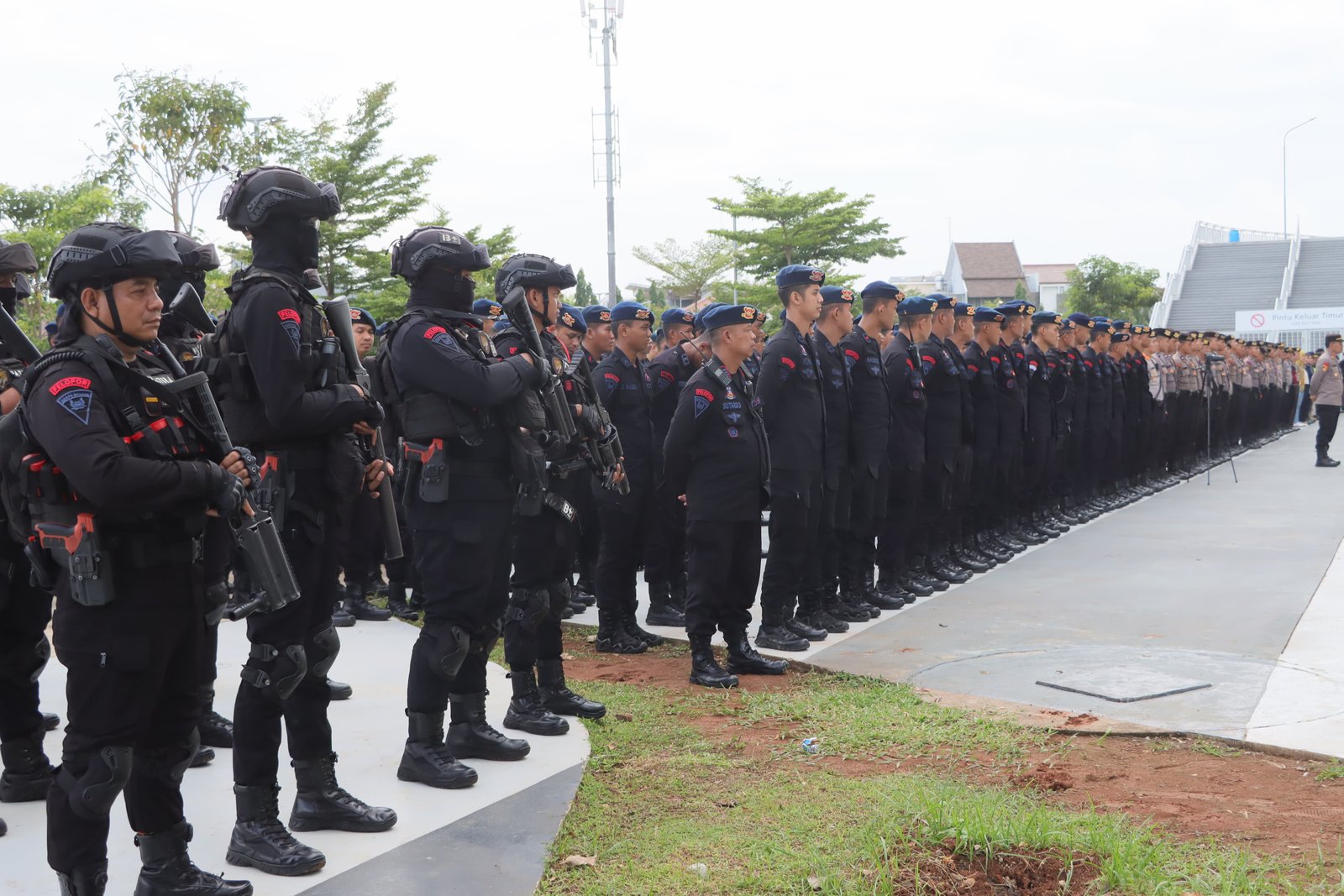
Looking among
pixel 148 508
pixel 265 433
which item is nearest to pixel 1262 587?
pixel 265 433

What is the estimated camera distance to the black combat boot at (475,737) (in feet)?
16.7

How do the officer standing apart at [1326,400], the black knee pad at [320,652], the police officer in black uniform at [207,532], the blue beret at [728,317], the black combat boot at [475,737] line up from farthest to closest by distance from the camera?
the officer standing apart at [1326,400]
the blue beret at [728,317]
the black combat boot at [475,737]
the black knee pad at [320,652]
the police officer in black uniform at [207,532]

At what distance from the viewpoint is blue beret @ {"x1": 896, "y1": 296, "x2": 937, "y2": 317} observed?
922 centimetres

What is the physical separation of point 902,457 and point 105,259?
20.6 ft

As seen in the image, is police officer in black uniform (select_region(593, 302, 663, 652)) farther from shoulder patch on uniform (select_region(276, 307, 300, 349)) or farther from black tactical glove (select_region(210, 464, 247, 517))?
black tactical glove (select_region(210, 464, 247, 517))

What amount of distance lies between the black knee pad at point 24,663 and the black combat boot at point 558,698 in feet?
6.86

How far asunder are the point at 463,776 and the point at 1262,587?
6.51m

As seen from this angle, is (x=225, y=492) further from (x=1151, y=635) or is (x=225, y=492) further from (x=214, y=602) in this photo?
(x=1151, y=635)

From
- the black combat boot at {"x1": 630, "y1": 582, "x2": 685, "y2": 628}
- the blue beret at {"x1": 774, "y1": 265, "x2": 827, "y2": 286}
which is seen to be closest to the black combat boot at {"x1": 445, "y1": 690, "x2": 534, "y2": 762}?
the black combat boot at {"x1": 630, "y1": 582, "x2": 685, "y2": 628}

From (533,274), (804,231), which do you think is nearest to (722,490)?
(533,274)

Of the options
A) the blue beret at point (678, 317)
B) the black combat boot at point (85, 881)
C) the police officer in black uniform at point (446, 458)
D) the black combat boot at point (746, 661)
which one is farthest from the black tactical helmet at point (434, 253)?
the blue beret at point (678, 317)

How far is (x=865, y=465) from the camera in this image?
8062 mm

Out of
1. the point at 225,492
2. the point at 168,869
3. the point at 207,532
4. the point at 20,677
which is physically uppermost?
the point at 225,492

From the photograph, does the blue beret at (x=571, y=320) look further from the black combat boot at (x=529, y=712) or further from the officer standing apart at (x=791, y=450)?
the black combat boot at (x=529, y=712)
